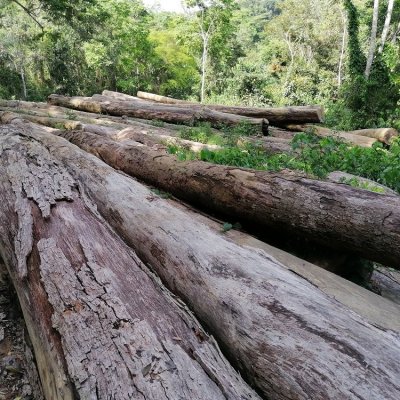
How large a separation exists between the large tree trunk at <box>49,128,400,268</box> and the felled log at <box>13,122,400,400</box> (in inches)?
27.2

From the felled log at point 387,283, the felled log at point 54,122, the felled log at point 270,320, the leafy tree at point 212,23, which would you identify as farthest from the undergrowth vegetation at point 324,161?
the leafy tree at point 212,23

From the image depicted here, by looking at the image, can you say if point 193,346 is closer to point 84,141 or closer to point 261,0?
point 84,141

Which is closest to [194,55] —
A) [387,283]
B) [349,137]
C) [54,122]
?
[349,137]

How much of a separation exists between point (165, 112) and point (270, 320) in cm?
974

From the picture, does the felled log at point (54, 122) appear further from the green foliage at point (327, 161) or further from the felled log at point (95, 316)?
the felled log at point (95, 316)

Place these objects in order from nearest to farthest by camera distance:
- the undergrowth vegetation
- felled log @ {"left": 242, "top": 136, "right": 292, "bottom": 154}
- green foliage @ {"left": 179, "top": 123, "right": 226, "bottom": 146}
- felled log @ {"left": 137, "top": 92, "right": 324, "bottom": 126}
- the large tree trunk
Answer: the large tree trunk, the undergrowth vegetation, felled log @ {"left": 242, "top": 136, "right": 292, "bottom": 154}, green foliage @ {"left": 179, "top": 123, "right": 226, "bottom": 146}, felled log @ {"left": 137, "top": 92, "right": 324, "bottom": 126}

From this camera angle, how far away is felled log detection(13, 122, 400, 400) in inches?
62.0

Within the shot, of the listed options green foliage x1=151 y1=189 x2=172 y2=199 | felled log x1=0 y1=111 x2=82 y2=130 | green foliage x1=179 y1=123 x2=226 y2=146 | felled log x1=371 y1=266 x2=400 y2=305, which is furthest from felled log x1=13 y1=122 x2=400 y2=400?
felled log x1=0 y1=111 x2=82 y2=130

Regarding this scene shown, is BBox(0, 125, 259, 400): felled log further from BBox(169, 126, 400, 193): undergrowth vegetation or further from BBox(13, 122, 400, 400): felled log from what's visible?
BBox(169, 126, 400, 193): undergrowth vegetation

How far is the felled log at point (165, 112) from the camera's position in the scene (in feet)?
31.8

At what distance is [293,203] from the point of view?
3.14 metres

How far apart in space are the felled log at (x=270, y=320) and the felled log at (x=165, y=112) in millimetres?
7000

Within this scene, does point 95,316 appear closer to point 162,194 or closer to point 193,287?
point 193,287

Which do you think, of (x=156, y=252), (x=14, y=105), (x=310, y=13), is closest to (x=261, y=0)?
(x=310, y=13)
